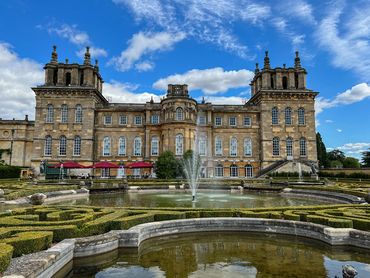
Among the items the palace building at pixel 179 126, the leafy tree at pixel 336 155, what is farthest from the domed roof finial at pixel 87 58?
the leafy tree at pixel 336 155

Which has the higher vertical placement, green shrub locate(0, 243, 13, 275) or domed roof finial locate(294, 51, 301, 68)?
domed roof finial locate(294, 51, 301, 68)

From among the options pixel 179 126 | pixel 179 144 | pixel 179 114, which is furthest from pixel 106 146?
pixel 179 114

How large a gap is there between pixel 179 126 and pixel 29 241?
114 ft

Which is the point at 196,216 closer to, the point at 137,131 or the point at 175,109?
the point at 175,109

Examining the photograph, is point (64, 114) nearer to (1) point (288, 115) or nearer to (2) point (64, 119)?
(2) point (64, 119)

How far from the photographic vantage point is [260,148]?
44.3 m

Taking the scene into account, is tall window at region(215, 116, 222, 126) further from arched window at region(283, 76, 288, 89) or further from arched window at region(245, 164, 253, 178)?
arched window at region(283, 76, 288, 89)

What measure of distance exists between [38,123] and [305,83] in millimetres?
37704

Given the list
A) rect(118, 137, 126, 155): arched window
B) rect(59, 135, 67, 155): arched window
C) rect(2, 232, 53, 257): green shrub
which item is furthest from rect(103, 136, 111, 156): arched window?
rect(2, 232, 53, 257): green shrub

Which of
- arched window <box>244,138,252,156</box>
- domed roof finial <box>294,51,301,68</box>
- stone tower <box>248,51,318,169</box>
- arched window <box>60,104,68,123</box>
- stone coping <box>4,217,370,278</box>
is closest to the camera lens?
stone coping <box>4,217,370,278</box>

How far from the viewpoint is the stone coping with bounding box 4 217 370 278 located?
20.0ft

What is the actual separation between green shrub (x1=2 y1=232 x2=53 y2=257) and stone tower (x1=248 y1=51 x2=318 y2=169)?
38471 mm

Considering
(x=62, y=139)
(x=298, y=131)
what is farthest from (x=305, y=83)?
(x=62, y=139)

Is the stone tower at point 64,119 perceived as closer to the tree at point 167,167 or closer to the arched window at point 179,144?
the arched window at point 179,144
